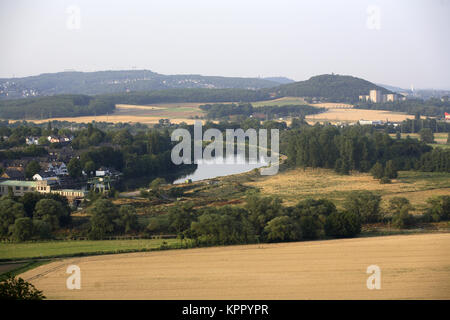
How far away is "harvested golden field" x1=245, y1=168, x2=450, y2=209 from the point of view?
56.6 feet

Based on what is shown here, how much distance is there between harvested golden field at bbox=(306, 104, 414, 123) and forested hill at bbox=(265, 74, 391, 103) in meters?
12.6

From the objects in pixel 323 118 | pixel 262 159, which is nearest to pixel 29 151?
pixel 262 159

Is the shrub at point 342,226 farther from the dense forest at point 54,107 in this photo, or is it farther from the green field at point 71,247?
the dense forest at point 54,107

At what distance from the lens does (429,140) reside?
3183cm

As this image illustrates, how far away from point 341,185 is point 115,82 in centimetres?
9505

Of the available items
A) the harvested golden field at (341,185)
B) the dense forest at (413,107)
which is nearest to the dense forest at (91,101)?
the dense forest at (413,107)

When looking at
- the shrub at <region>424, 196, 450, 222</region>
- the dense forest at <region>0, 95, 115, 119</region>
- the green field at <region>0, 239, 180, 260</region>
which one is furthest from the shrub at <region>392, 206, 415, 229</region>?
the dense forest at <region>0, 95, 115, 119</region>

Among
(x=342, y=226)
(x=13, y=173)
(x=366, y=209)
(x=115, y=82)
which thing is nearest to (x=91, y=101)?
(x=13, y=173)

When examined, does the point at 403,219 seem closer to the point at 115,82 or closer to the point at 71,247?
the point at 71,247

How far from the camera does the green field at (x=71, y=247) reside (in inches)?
416

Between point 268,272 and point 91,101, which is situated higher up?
point 91,101

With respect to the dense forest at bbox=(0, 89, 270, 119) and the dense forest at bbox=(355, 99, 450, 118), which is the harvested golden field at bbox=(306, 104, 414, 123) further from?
the dense forest at bbox=(0, 89, 270, 119)

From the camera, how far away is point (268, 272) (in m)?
8.94
